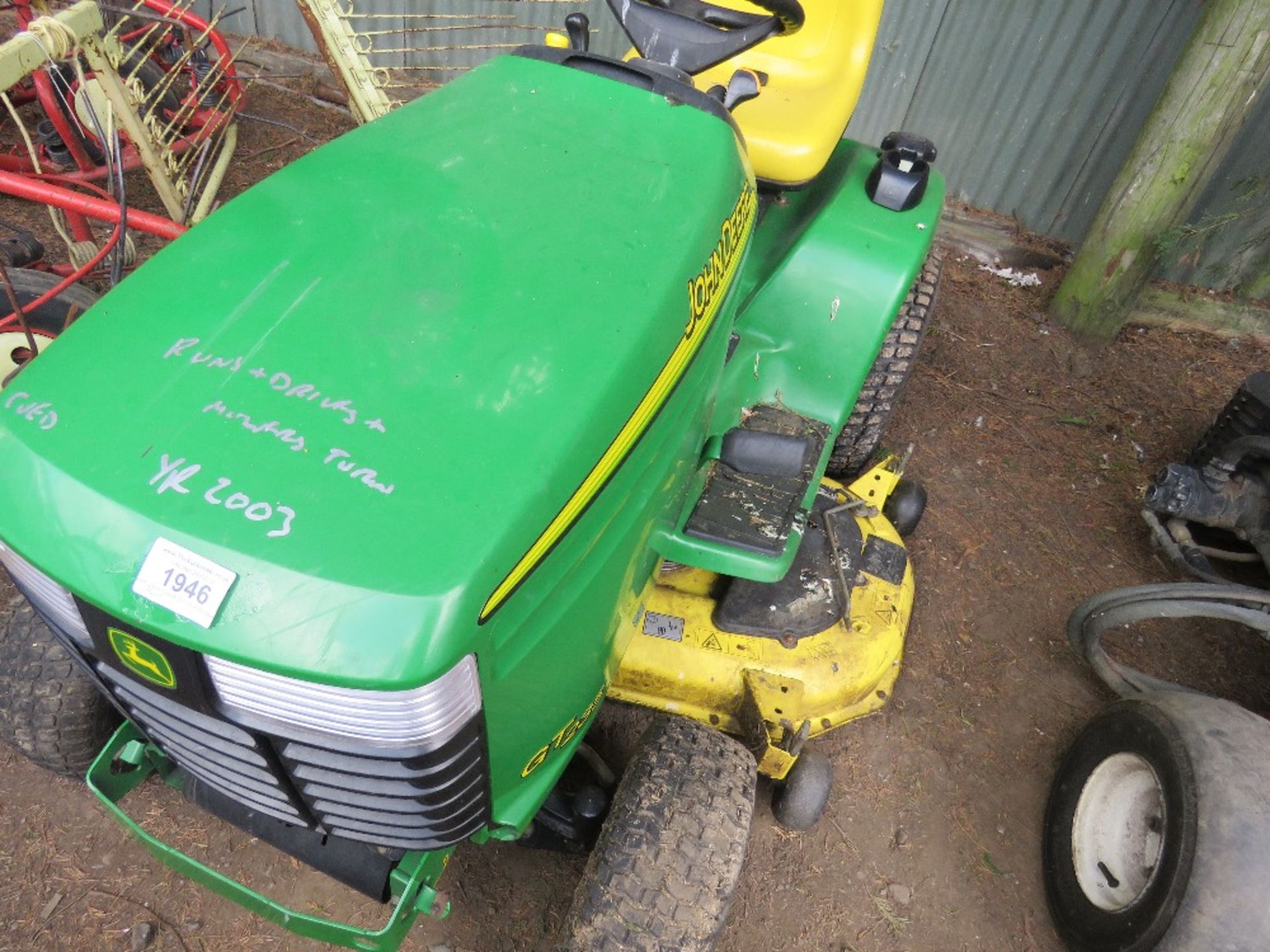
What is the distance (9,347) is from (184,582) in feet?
6.78

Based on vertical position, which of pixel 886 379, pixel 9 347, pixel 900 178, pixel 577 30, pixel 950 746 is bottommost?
pixel 950 746

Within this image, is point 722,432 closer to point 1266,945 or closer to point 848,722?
point 848,722

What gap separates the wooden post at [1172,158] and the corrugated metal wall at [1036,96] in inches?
12.0

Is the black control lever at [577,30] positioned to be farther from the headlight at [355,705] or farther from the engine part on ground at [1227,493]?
the engine part on ground at [1227,493]

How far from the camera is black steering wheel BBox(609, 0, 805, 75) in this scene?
66.5 inches

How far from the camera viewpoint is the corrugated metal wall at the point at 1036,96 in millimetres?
3557

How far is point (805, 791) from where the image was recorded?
77.9 inches

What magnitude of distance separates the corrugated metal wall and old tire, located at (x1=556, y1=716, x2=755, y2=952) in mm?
2914

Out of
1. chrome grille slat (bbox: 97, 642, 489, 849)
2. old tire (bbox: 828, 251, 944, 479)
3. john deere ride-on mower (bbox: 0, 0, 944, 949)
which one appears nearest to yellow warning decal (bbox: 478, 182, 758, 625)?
john deere ride-on mower (bbox: 0, 0, 944, 949)

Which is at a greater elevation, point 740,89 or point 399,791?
point 740,89

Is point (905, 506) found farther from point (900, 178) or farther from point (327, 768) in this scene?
point (327, 768)

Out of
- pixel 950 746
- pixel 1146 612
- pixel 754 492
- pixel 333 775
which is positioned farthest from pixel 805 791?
pixel 333 775

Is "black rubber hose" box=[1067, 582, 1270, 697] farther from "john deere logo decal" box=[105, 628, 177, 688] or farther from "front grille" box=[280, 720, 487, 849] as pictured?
"john deere logo decal" box=[105, 628, 177, 688]

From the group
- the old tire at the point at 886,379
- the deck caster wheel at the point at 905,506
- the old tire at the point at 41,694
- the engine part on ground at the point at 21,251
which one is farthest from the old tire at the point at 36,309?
the deck caster wheel at the point at 905,506
